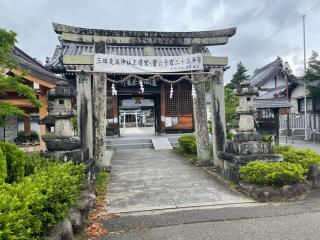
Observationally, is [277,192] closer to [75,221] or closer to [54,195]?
[75,221]

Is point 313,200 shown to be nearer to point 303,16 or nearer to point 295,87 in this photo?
point 303,16

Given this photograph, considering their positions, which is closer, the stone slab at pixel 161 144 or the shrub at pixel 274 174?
the shrub at pixel 274 174

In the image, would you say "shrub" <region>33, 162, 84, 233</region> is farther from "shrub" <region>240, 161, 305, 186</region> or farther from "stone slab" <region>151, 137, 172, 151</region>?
"stone slab" <region>151, 137, 172, 151</region>

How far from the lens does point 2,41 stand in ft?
23.0

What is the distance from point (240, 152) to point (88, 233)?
5247mm

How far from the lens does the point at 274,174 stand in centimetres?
746

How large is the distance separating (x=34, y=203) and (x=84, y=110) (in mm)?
7183

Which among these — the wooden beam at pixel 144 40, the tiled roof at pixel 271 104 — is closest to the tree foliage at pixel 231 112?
the tiled roof at pixel 271 104

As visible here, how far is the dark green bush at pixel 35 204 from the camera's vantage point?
3248 millimetres

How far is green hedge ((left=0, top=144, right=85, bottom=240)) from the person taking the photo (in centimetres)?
325

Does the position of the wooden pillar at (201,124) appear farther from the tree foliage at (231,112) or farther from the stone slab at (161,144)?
the tree foliage at (231,112)

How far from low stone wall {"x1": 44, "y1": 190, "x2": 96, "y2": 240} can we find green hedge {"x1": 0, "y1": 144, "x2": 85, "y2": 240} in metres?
0.12

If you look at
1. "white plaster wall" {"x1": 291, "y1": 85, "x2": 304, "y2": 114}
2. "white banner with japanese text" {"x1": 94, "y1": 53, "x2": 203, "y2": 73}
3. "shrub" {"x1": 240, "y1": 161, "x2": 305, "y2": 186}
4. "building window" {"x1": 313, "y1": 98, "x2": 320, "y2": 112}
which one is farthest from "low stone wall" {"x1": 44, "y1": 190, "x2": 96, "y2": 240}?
"white plaster wall" {"x1": 291, "y1": 85, "x2": 304, "y2": 114}

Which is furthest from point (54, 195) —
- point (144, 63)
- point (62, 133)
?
point (144, 63)
